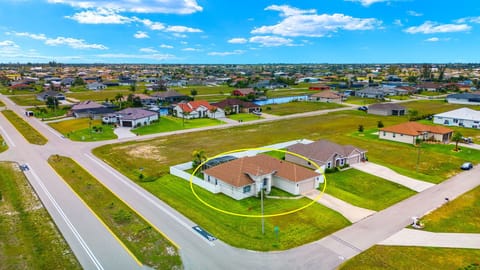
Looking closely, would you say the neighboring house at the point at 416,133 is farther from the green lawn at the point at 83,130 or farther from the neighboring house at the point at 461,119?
the green lawn at the point at 83,130

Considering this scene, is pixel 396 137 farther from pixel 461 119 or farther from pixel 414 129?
pixel 461 119

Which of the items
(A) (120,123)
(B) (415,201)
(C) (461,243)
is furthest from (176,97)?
(C) (461,243)

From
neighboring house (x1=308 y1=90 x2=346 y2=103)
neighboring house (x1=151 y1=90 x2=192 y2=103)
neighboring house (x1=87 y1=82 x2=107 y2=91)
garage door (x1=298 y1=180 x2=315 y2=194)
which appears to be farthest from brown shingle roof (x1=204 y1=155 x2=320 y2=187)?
neighboring house (x1=87 y1=82 x2=107 y2=91)

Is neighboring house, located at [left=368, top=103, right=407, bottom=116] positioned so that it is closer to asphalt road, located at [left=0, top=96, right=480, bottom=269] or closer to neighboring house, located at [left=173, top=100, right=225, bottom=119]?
neighboring house, located at [left=173, top=100, right=225, bottom=119]

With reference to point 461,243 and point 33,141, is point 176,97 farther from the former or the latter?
point 461,243

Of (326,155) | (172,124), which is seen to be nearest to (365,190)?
(326,155)

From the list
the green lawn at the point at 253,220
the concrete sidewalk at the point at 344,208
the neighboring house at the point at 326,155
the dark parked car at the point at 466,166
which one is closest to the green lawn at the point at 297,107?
the neighboring house at the point at 326,155

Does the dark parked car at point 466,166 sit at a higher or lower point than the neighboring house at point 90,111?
lower
